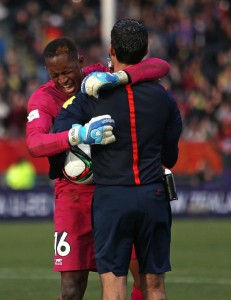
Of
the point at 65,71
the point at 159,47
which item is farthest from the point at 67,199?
the point at 159,47

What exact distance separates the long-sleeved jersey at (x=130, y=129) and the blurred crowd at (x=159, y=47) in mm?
16642

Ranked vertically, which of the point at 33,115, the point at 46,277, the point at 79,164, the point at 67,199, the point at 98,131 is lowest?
the point at 46,277

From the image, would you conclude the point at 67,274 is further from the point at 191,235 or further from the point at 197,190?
the point at 197,190

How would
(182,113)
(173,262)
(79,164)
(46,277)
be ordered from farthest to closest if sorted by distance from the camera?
(182,113), (173,262), (46,277), (79,164)

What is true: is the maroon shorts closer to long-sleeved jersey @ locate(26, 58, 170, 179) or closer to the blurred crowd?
long-sleeved jersey @ locate(26, 58, 170, 179)

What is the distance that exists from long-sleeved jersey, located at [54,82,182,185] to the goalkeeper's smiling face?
94 cm

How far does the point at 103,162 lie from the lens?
6.70 metres

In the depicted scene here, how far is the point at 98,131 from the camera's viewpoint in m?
6.52

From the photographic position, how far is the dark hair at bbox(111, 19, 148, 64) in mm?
6621

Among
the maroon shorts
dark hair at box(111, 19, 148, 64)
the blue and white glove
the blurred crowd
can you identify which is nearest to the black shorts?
the blue and white glove

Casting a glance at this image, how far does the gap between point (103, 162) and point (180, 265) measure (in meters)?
7.51

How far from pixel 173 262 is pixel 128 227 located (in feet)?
25.7

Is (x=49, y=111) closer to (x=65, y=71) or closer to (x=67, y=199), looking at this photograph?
(x=65, y=71)

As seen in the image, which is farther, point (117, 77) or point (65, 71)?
point (65, 71)
